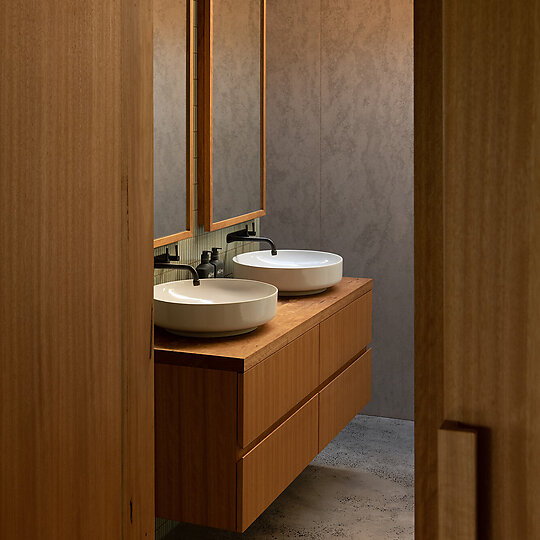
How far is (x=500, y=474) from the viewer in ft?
1.73

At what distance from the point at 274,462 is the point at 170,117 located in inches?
47.8

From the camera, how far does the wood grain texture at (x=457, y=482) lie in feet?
1.72

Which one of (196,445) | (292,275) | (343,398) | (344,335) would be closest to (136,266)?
(196,445)

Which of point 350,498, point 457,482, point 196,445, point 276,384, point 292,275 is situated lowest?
point 350,498

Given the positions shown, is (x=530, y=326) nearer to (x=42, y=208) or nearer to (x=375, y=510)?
(x=42, y=208)

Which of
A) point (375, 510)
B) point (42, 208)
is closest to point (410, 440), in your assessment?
point (375, 510)

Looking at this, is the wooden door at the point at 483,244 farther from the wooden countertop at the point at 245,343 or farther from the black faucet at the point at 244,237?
the black faucet at the point at 244,237

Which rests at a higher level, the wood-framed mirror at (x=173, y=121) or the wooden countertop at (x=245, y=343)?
the wood-framed mirror at (x=173, y=121)

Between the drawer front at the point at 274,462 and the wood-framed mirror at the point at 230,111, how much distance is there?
0.83 meters

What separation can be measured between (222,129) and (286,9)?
1.36m

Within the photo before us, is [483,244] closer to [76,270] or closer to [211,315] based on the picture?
[76,270]

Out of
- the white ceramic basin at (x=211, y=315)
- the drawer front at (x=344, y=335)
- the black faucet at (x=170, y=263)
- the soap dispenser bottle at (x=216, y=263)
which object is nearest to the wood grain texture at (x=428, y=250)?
the white ceramic basin at (x=211, y=315)

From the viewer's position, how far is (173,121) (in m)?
2.67

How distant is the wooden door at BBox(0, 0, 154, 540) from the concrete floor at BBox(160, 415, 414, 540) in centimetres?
154
